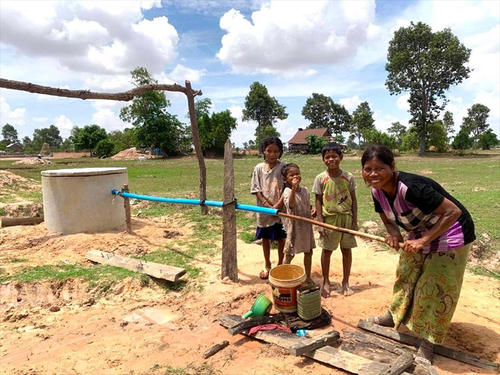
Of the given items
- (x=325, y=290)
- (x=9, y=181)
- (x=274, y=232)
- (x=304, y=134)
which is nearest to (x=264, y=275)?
(x=274, y=232)

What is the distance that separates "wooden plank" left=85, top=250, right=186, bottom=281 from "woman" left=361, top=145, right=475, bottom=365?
101 inches

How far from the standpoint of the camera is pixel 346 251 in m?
3.90

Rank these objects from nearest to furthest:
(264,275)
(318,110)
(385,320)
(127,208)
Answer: (385,320) → (264,275) → (127,208) → (318,110)

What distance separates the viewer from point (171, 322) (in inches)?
138

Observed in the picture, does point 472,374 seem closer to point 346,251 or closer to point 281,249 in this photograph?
point 346,251

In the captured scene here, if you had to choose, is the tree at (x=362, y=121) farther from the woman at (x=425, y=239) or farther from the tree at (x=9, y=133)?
the tree at (x=9, y=133)

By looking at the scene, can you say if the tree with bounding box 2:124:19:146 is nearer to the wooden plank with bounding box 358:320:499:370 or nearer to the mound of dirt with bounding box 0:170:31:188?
the mound of dirt with bounding box 0:170:31:188

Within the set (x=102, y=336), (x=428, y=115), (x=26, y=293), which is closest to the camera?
(x=102, y=336)

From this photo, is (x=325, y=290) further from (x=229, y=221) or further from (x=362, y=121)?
(x=362, y=121)

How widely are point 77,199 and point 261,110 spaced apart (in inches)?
1964

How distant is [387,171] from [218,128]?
38903mm

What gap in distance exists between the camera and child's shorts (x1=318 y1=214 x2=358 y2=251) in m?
3.77

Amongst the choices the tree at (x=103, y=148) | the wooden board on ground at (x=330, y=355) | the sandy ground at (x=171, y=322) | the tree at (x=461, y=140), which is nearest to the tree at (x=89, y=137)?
the tree at (x=103, y=148)

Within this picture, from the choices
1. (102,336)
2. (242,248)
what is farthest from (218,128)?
(102,336)
